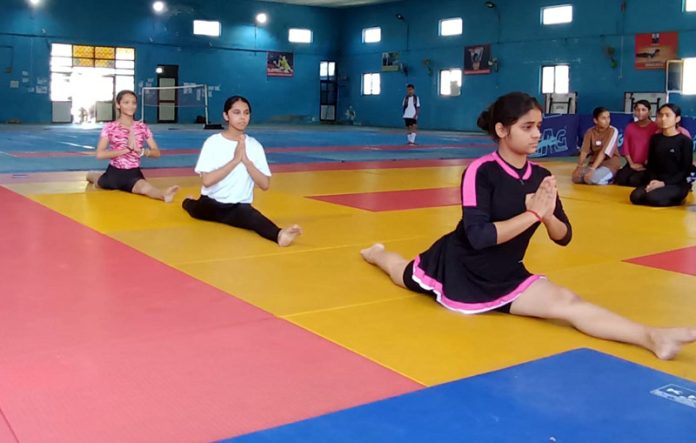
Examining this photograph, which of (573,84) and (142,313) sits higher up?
(573,84)

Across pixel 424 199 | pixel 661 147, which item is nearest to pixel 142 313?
pixel 424 199

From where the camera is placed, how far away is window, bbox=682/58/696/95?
22844 millimetres

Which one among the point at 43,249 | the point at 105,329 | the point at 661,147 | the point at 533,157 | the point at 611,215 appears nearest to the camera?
the point at 105,329

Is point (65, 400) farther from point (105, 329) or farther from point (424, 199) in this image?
point (424, 199)

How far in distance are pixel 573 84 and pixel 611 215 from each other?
19560 mm

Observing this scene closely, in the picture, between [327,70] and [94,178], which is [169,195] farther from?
[327,70]

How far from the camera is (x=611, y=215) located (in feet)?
26.1

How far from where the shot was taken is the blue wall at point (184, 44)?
28.8 meters

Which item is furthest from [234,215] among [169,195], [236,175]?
[169,195]

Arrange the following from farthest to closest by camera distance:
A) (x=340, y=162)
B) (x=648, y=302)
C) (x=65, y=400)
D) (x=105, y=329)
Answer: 1. (x=340, y=162)
2. (x=648, y=302)
3. (x=105, y=329)
4. (x=65, y=400)

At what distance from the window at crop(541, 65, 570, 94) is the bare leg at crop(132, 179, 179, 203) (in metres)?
21.1

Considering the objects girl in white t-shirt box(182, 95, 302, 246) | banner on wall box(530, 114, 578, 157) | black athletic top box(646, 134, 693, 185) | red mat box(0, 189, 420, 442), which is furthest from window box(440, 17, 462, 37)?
red mat box(0, 189, 420, 442)

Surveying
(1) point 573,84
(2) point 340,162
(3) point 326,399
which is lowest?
(3) point 326,399

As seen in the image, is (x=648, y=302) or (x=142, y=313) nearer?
(x=142, y=313)
